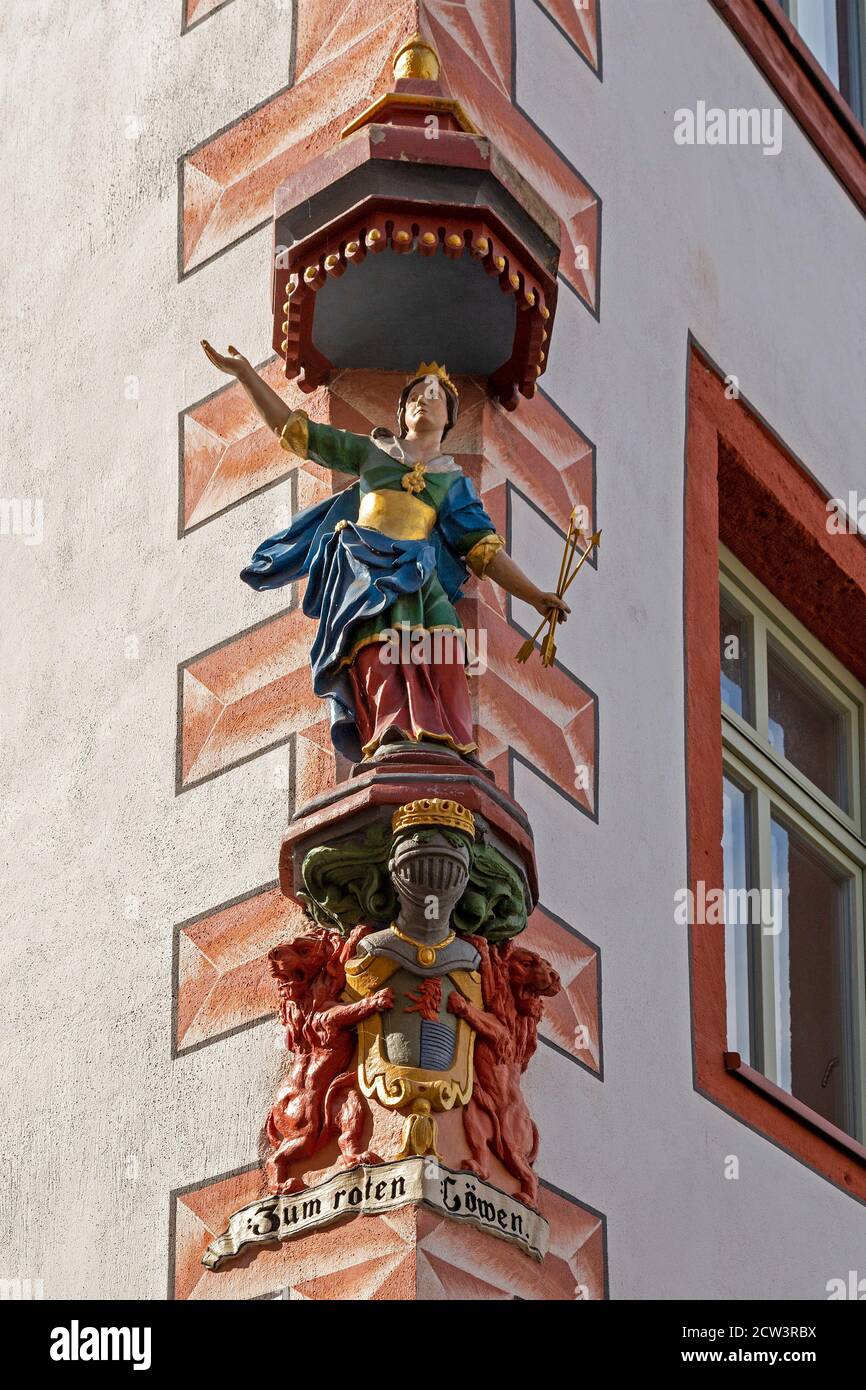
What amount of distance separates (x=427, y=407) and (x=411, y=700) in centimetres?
82

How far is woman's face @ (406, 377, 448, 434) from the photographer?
7855mm

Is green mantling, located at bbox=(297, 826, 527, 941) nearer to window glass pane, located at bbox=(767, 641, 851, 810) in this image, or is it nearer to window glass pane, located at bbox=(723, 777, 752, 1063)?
window glass pane, located at bbox=(723, 777, 752, 1063)

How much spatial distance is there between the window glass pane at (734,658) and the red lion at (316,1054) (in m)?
2.93

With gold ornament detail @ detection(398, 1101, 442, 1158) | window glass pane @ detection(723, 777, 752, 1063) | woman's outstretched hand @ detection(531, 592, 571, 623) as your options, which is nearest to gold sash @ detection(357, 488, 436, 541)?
woman's outstretched hand @ detection(531, 592, 571, 623)

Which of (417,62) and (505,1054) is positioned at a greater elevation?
(417,62)

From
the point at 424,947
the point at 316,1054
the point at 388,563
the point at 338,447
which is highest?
the point at 338,447

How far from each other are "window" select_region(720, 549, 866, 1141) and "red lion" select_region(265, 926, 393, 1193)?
2.21 m

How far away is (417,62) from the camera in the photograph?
828 cm

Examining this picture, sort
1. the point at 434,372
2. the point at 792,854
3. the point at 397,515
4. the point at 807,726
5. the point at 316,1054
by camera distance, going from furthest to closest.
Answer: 1. the point at 807,726
2. the point at 792,854
3. the point at 434,372
4. the point at 397,515
5. the point at 316,1054

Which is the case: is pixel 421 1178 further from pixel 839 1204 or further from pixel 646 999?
pixel 839 1204

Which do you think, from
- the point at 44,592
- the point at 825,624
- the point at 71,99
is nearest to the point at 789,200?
the point at 825,624

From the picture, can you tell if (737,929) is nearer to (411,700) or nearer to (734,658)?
(734,658)

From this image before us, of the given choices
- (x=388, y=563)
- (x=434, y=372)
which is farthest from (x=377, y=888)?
(x=434, y=372)
